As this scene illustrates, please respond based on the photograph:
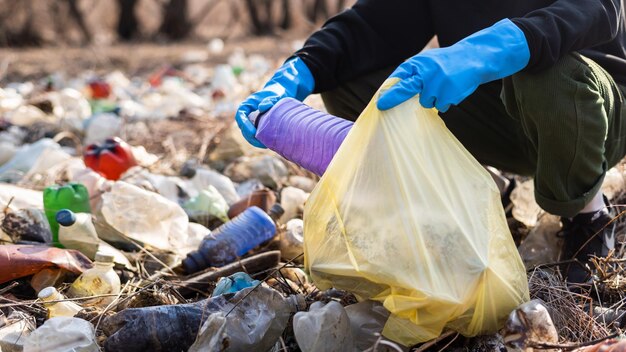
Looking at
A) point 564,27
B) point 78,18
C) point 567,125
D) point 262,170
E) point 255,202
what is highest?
point 564,27

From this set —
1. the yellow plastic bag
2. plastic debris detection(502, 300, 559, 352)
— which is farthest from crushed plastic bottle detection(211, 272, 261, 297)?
plastic debris detection(502, 300, 559, 352)

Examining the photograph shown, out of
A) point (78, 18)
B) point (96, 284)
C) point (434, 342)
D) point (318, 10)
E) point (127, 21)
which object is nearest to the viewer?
point (434, 342)

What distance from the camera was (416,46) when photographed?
2.37 meters

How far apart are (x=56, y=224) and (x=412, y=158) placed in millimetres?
1143

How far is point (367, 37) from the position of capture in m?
2.27

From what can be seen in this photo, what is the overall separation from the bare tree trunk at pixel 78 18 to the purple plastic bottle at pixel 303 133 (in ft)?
25.2

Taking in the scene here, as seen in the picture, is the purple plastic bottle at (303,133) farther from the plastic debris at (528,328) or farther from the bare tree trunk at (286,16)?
the bare tree trunk at (286,16)

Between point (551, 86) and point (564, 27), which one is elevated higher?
point (564, 27)

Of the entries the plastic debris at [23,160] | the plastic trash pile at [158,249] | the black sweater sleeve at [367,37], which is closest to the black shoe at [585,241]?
the plastic trash pile at [158,249]

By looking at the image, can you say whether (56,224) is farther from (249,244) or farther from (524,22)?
(524,22)

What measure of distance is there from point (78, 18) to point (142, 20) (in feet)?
2.93

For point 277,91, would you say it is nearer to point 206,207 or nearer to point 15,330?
point 206,207

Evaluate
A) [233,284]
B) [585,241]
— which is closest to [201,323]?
[233,284]

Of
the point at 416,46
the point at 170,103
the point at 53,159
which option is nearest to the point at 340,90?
the point at 416,46
